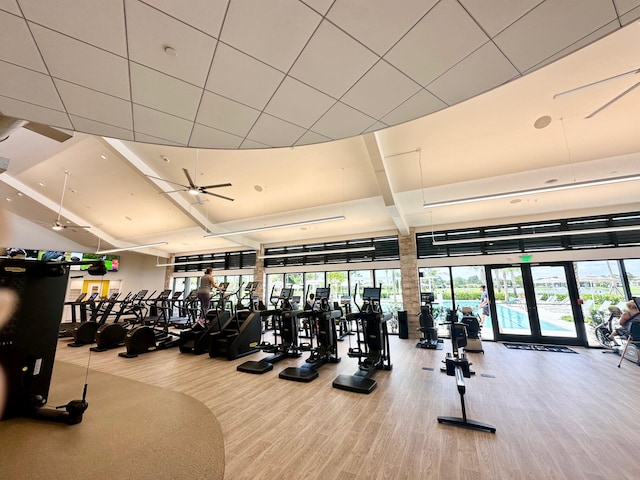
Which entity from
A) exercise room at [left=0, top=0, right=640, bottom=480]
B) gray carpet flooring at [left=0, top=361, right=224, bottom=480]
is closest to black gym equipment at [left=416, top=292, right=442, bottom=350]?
exercise room at [left=0, top=0, right=640, bottom=480]

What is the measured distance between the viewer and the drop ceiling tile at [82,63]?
1515mm

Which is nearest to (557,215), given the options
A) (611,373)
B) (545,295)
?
(545,295)

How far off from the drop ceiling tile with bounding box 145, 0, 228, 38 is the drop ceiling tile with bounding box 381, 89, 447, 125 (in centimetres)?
→ 144

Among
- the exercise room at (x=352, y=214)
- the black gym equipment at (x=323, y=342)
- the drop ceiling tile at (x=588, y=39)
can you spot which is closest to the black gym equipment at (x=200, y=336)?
the exercise room at (x=352, y=214)

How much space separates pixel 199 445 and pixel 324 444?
46.9 inches

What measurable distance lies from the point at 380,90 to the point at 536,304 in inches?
309

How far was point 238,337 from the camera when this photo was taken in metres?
5.57

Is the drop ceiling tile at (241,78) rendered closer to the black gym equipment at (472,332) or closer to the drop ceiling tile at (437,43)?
the drop ceiling tile at (437,43)

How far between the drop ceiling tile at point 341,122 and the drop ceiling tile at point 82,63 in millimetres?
1477

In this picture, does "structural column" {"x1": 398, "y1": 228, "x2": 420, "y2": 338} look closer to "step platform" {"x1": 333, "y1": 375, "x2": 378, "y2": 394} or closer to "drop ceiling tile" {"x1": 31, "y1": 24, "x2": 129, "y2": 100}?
"step platform" {"x1": 333, "y1": 375, "x2": 378, "y2": 394}

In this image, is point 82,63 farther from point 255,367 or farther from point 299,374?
point 255,367

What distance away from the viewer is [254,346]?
6008 millimetres

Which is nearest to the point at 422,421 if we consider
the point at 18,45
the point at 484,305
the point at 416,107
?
the point at 416,107

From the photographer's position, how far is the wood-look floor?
215cm
